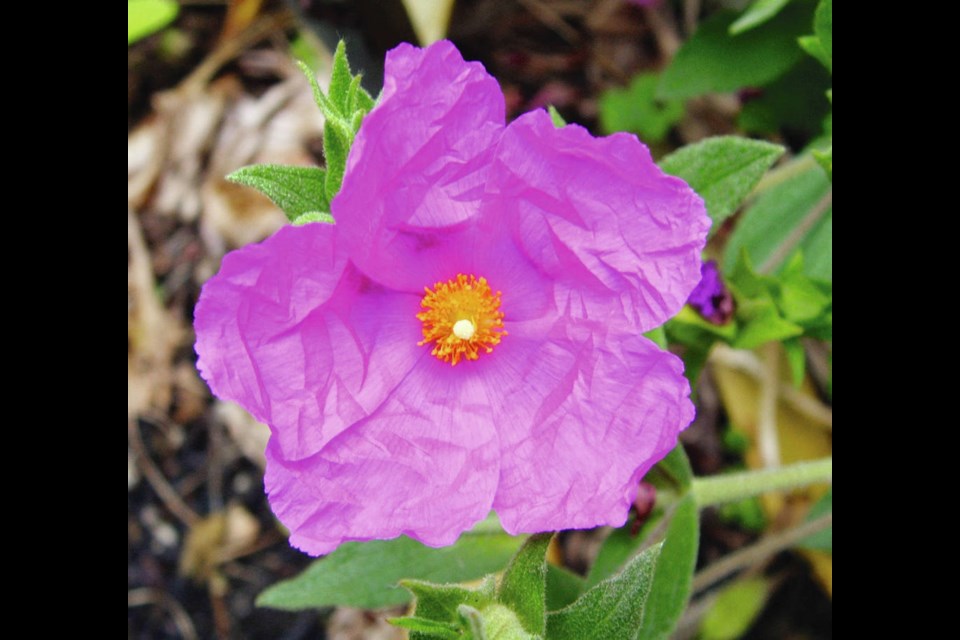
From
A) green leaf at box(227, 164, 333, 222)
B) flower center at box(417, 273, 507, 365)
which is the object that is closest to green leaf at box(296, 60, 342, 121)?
green leaf at box(227, 164, 333, 222)

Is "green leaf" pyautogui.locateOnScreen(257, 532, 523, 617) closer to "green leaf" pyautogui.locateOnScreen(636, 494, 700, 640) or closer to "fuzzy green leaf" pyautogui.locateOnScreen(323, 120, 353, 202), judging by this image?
"green leaf" pyautogui.locateOnScreen(636, 494, 700, 640)

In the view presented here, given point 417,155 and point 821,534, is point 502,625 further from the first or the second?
point 821,534

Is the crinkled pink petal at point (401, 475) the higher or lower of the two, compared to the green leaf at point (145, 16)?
lower

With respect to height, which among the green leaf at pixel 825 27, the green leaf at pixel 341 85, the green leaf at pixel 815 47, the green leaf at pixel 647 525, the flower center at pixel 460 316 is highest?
the green leaf at pixel 341 85

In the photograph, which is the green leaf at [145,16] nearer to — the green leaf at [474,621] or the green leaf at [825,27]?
the green leaf at [825,27]

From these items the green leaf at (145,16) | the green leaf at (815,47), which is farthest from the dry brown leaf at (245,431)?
the green leaf at (815,47)

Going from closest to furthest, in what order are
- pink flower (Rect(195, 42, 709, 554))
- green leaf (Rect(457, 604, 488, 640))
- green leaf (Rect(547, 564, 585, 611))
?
green leaf (Rect(457, 604, 488, 640)) → pink flower (Rect(195, 42, 709, 554)) → green leaf (Rect(547, 564, 585, 611))

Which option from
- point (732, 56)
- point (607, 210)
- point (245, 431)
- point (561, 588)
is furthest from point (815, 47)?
point (245, 431)
